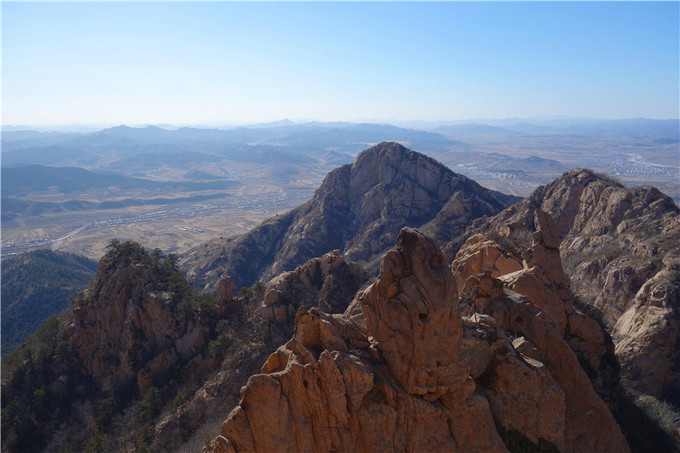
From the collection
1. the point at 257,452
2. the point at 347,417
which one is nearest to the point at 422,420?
the point at 347,417

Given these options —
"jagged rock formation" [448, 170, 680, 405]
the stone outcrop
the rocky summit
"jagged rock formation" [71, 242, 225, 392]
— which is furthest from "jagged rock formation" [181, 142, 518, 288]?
"jagged rock formation" [71, 242, 225, 392]

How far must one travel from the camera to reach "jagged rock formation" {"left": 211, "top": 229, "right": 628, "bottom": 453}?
16375 mm

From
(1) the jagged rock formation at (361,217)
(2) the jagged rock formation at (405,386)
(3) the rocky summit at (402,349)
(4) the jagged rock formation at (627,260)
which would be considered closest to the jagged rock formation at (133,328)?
(3) the rocky summit at (402,349)

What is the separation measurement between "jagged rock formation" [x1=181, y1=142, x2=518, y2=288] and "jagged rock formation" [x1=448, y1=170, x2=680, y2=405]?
1858 cm

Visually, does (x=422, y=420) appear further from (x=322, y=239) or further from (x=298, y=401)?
(x=322, y=239)

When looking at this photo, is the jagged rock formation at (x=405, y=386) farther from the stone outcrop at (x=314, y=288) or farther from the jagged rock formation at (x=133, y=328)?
the jagged rock formation at (x=133, y=328)

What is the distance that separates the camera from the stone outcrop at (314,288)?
44906 mm

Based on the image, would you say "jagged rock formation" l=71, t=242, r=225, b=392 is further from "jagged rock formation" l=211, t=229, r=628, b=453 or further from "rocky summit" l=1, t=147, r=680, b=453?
"jagged rock formation" l=211, t=229, r=628, b=453

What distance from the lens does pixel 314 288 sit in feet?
165

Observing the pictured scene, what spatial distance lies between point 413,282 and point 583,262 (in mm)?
47748

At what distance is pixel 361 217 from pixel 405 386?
92.4 m

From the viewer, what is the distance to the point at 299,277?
50.3 m

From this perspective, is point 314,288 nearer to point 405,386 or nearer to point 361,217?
point 405,386

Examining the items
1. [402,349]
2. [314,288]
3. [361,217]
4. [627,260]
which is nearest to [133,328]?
[314,288]
